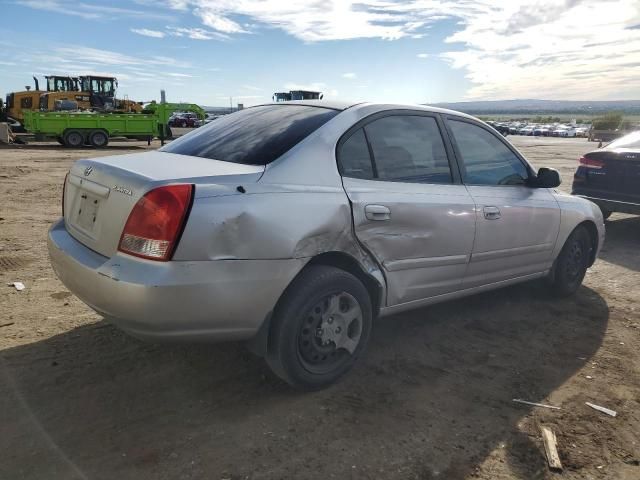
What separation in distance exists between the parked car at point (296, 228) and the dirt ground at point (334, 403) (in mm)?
356

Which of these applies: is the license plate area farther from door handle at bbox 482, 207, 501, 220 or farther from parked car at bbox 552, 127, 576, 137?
parked car at bbox 552, 127, 576, 137

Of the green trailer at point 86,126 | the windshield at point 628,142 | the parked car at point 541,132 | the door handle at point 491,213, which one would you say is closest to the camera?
the door handle at point 491,213

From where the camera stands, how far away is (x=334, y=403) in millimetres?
2980

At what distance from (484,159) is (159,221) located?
8.53ft

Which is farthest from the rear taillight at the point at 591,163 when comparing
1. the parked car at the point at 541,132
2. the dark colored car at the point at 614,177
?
the parked car at the point at 541,132

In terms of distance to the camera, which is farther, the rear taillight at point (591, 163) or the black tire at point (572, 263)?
the rear taillight at point (591, 163)

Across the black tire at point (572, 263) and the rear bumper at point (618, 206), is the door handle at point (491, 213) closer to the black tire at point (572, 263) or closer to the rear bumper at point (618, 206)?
the black tire at point (572, 263)

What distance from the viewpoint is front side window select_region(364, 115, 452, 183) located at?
10.8 feet

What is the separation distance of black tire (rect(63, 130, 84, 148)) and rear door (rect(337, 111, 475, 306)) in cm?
2072

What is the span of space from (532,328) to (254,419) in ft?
8.09

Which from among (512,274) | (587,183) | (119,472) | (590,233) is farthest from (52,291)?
(587,183)

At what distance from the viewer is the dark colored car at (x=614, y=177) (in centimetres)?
710

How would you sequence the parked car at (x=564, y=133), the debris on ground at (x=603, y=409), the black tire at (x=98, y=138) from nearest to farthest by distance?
the debris on ground at (x=603, y=409), the black tire at (x=98, y=138), the parked car at (x=564, y=133)

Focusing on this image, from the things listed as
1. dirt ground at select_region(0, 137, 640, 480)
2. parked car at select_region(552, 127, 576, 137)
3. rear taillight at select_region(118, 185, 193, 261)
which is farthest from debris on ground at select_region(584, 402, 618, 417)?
parked car at select_region(552, 127, 576, 137)
